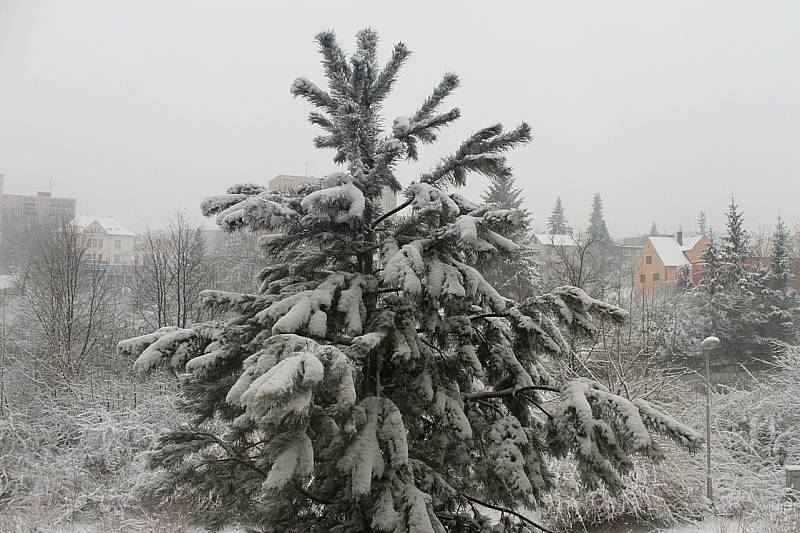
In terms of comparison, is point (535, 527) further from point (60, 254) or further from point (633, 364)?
point (60, 254)

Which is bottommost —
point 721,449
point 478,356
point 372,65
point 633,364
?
point 721,449

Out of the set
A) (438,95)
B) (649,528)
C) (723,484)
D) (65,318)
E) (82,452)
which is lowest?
(649,528)

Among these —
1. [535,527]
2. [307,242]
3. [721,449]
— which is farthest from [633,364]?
[307,242]

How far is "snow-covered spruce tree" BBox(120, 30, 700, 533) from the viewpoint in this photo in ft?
7.92

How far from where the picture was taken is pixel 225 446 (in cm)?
282

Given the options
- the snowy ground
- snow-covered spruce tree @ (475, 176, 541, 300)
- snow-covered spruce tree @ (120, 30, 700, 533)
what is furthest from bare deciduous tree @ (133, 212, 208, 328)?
snow-covered spruce tree @ (120, 30, 700, 533)

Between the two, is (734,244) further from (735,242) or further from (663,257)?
(663,257)

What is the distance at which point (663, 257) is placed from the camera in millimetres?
40594

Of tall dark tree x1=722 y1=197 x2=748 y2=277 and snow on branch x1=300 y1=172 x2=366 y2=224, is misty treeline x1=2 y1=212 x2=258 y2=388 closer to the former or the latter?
snow on branch x1=300 y1=172 x2=366 y2=224

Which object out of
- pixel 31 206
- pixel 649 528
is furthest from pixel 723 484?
pixel 31 206

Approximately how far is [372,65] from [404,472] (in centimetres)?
247

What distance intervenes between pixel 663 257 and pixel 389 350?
42853 mm

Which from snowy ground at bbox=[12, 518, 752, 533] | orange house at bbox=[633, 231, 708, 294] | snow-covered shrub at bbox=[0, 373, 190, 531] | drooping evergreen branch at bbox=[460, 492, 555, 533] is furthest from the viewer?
Answer: orange house at bbox=[633, 231, 708, 294]

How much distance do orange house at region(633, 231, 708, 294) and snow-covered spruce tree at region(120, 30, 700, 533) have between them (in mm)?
39558
